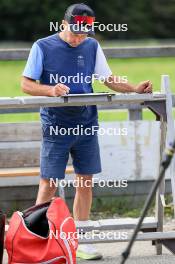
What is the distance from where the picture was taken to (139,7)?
7381 cm

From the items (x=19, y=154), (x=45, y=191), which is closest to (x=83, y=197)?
(x=45, y=191)

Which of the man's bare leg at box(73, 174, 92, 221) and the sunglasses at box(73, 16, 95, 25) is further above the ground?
the sunglasses at box(73, 16, 95, 25)

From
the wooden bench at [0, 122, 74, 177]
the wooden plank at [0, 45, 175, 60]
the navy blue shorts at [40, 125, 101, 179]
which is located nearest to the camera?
the navy blue shorts at [40, 125, 101, 179]

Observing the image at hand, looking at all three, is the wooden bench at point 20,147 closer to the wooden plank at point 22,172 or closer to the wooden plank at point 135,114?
the wooden plank at point 22,172

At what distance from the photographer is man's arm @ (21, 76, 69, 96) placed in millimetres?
5609

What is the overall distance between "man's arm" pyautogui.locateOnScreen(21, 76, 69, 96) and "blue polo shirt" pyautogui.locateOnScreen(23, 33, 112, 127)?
0.14 ft

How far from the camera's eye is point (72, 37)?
19.3 feet

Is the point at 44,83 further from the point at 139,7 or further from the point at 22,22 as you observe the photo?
the point at 139,7

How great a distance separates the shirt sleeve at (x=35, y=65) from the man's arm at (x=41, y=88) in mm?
35

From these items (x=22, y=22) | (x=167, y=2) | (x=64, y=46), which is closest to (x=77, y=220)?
(x=64, y=46)

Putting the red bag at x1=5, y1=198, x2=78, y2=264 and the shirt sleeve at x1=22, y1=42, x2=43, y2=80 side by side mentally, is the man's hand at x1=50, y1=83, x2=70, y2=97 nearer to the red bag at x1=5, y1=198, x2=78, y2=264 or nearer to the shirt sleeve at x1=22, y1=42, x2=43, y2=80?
the shirt sleeve at x1=22, y1=42, x2=43, y2=80

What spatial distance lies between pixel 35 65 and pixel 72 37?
0.30 meters

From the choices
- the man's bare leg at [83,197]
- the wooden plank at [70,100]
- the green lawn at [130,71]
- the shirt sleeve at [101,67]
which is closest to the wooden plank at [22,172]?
the man's bare leg at [83,197]

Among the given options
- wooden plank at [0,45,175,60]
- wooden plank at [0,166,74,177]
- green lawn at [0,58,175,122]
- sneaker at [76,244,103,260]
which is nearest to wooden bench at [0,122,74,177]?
wooden plank at [0,166,74,177]
